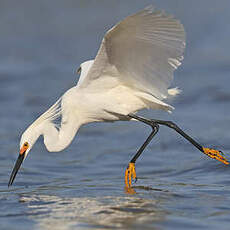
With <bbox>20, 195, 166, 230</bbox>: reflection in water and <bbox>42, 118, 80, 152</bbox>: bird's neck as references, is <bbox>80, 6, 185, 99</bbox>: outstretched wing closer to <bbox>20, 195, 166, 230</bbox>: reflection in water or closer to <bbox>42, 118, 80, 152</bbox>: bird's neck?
<bbox>42, 118, 80, 152</bbox>: bird's neck

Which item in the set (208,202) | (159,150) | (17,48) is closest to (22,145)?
(208,202)

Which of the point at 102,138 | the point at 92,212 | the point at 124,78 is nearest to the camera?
the point at 92,212

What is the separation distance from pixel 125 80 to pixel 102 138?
4.81 meters

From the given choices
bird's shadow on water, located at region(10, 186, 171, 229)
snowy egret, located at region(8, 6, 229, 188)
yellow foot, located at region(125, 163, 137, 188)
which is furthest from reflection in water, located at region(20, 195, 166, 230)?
snowy egret, located at region(8, 6, 229, 188)

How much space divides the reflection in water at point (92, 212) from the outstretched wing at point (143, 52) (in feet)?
4.82

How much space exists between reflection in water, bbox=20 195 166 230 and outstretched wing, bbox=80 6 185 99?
1.47 m

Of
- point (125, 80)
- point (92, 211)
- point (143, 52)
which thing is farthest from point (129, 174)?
point (143, 52)

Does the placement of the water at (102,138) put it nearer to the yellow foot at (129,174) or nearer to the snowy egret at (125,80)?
the yellow foot at (129,174)

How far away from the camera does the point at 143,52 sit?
26.3ft

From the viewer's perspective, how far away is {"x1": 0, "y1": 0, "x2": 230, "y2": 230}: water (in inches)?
302

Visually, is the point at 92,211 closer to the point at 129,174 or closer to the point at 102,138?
the point at 129,174

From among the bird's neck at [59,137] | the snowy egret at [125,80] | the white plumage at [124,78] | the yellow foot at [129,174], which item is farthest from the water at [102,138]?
the white plumage at [124,78]

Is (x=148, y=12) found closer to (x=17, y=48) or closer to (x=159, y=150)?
(x=159, y=150)

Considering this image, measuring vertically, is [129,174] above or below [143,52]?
below
